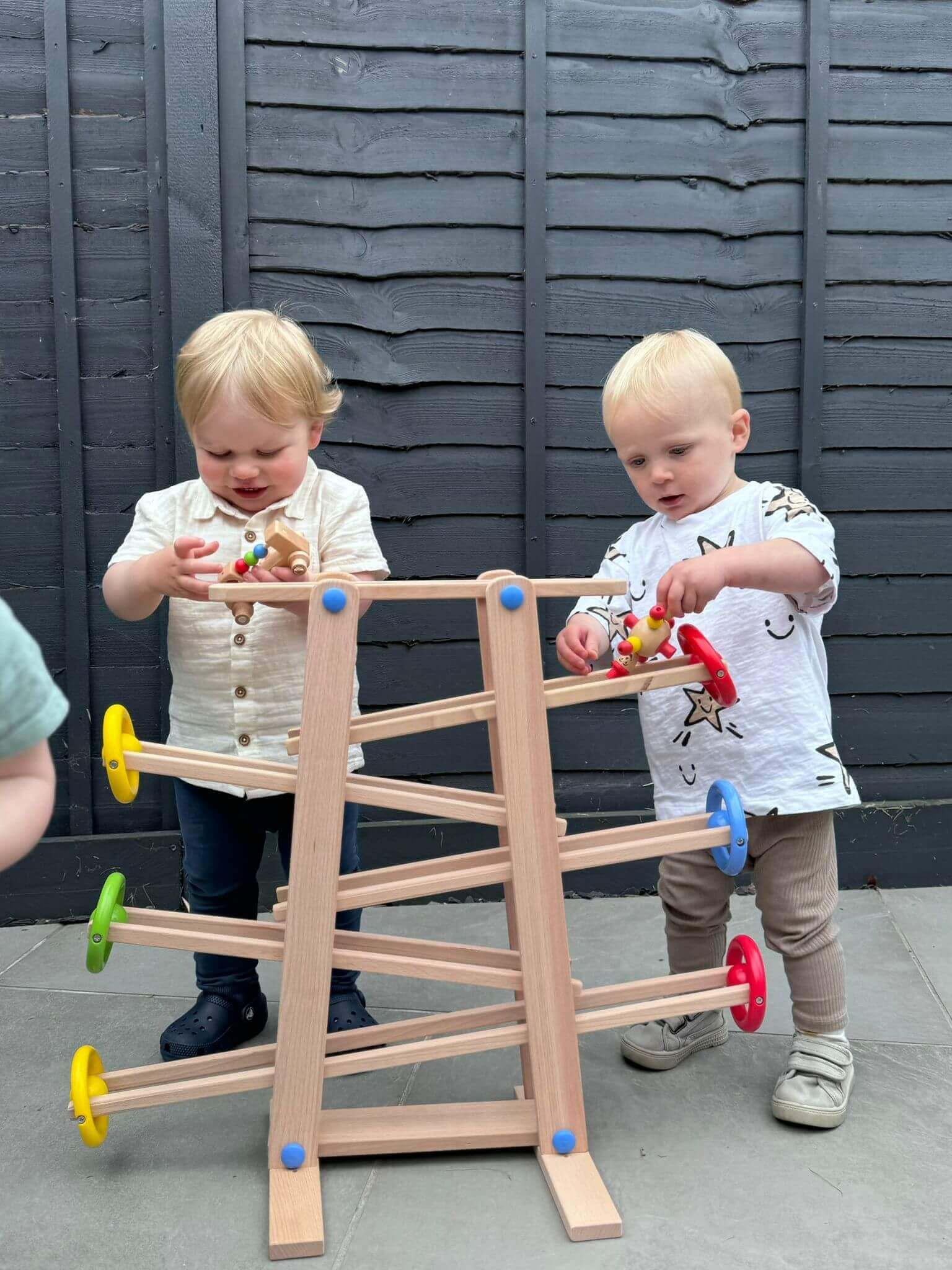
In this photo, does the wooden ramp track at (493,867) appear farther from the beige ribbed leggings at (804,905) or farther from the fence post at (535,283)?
the fence post at (535,283)

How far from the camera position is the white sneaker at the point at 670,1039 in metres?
1.96

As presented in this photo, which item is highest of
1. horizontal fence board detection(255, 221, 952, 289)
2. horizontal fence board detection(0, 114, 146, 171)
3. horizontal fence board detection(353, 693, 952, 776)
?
horizontal fence board detection(0, 114, 146, 171)

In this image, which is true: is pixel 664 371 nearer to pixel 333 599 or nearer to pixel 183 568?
pixel 333 599

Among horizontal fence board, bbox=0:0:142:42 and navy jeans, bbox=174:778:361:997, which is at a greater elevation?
horizontal fence board, bbox=0:0:142:42

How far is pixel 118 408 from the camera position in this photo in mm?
2746

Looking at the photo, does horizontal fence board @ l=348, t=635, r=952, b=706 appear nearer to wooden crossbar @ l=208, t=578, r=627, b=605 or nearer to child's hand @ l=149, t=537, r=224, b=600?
child's hand @ l=149, t=537, r=224, b=600

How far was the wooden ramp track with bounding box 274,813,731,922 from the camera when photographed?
1.61 m

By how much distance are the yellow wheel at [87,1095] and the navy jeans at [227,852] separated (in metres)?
0.43

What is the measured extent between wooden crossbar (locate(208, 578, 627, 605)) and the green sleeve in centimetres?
56

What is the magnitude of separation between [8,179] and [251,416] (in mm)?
1358

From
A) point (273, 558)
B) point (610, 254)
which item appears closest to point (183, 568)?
point (273, 558)

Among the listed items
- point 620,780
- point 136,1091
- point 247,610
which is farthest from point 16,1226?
point 620,780

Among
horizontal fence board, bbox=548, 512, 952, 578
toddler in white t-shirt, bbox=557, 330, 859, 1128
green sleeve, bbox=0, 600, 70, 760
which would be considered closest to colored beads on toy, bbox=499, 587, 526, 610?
toddler in white t-shirt, bbox=557, 330, 859, 1128

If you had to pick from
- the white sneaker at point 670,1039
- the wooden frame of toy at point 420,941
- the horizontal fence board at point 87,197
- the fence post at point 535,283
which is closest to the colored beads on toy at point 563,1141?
the wooden frame of toy at point 420,941
